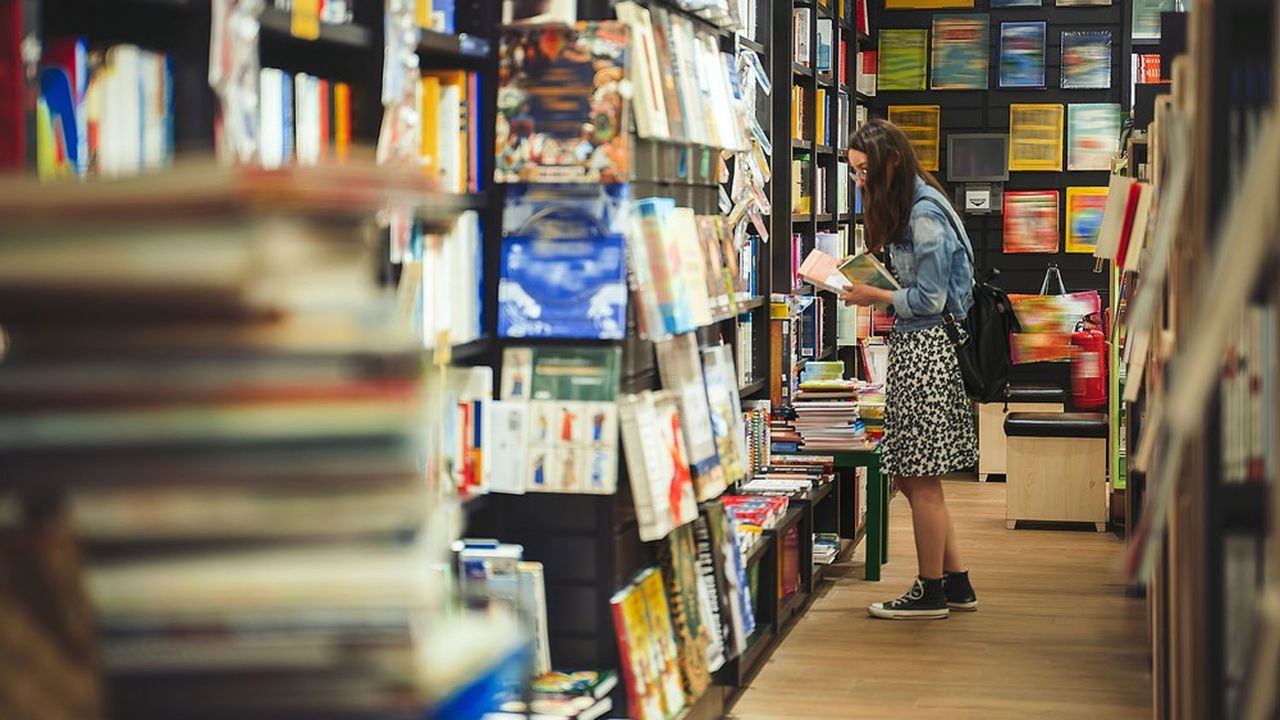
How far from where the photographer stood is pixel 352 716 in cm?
115

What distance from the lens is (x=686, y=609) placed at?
4.14m

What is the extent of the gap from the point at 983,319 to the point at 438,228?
3.22m

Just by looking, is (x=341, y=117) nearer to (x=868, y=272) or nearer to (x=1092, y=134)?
(x=868, y=272)

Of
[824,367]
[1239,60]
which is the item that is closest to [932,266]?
[824,367]

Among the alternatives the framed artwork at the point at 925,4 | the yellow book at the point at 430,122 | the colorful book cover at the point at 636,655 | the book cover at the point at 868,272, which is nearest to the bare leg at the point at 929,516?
the book cover at the point at 868,272

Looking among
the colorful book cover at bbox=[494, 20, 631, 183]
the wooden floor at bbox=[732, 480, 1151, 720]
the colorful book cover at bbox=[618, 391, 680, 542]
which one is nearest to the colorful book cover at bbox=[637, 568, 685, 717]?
the colorful book cover at bbox=[618, 391, 680, 542]

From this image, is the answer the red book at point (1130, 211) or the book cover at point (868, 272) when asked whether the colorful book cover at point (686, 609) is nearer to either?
the red book at point (1130, 211)

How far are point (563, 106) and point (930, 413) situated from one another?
94.1 inches

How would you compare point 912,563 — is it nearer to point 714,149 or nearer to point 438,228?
point 714,149

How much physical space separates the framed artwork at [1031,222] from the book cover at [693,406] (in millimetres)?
5577

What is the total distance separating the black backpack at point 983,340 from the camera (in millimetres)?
5598

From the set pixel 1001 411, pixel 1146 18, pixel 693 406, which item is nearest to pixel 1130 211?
pixel 693 406

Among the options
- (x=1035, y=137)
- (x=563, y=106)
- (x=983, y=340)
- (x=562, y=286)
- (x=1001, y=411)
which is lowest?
(x=1001, y=411)

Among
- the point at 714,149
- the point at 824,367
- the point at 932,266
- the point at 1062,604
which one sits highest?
the point at 714,149
